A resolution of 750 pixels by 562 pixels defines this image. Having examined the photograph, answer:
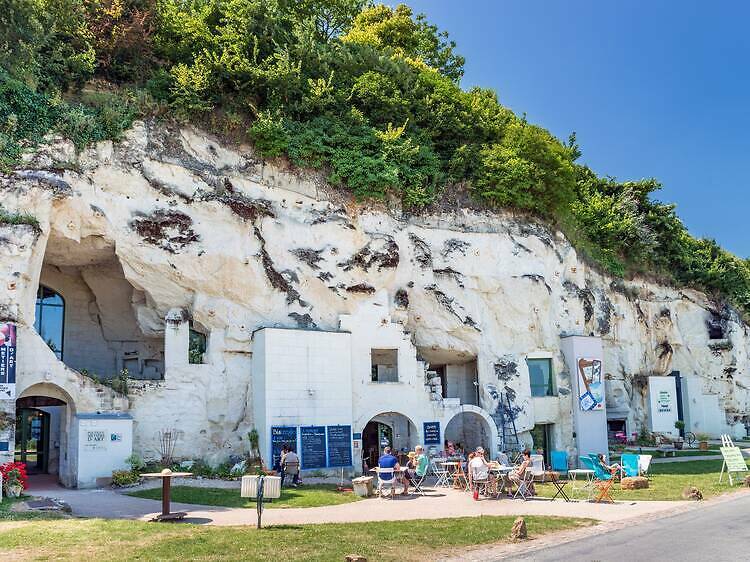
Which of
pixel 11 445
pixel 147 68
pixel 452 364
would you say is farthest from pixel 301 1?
pixel 11 445

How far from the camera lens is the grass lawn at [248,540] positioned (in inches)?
415

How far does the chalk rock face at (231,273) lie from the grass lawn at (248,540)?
34.1 feet

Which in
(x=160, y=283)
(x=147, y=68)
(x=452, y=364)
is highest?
(x=147, y=68)

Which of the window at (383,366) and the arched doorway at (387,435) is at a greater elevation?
the window at (383,366)

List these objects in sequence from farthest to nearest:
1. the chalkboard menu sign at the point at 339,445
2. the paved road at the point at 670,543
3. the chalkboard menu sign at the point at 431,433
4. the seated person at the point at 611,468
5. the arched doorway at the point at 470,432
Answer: the arched doorway at the point at 470,432 → the chalkboard menu sign at the point at 431,433 → the chalkboard menu sign at the point at 339,445 → the seated person at the point at 611,468 → the paved road at the point at 670,543

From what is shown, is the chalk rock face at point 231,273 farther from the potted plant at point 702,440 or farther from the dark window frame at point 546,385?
the potted plant at point 702,440

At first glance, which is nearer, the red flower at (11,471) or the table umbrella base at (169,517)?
the table umbrella base at (169,517)

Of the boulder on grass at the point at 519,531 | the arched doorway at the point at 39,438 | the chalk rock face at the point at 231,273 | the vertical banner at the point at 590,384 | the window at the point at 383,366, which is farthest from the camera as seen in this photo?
the vertical banner at the point at 590,384

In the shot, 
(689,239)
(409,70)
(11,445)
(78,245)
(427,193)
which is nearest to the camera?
(11,445)

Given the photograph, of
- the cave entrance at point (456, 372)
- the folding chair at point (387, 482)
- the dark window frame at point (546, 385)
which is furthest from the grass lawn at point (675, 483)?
the cave entrance at point (456, 372)

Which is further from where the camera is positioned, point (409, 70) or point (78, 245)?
point (409, 70)

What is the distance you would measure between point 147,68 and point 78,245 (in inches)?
330

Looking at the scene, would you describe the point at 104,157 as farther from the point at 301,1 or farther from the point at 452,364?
the point at 452,364

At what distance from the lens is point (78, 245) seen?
78.9ft
